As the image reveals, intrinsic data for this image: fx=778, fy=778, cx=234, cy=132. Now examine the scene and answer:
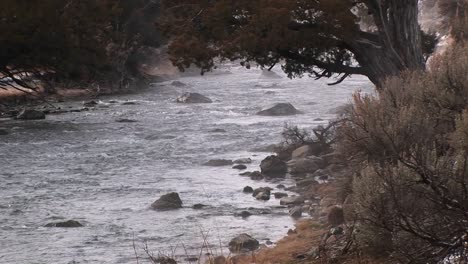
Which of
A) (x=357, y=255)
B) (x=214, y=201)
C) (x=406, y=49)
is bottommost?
(x=214, y=201)

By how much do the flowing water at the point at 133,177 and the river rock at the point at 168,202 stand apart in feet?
0.93

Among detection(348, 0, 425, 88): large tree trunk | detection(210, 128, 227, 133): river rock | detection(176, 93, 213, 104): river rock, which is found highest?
detection(348, 0, 425, 88): large tree trunk

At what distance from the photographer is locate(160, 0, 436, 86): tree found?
61.4 ft

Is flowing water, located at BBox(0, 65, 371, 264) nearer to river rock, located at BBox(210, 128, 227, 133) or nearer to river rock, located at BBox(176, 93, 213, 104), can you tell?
river rock, located at BBox(210, 128, 227, 133)

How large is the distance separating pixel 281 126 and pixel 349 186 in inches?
753

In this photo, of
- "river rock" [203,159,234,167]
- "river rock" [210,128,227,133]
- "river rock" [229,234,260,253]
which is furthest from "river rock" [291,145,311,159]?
"river rock" [229,234,260,253]

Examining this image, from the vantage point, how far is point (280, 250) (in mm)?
12586

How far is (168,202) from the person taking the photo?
17.4m

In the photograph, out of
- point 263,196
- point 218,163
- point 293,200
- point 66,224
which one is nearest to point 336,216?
point 293,200

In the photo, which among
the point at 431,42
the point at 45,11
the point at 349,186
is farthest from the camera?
the point at 45,11

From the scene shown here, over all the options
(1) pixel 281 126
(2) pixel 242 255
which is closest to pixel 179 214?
(2) pixel 242 255

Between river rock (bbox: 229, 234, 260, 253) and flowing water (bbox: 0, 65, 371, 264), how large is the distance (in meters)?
0.35

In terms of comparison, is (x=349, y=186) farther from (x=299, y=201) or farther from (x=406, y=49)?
(x=406, y=49)

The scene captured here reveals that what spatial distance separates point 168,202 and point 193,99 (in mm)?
22973
